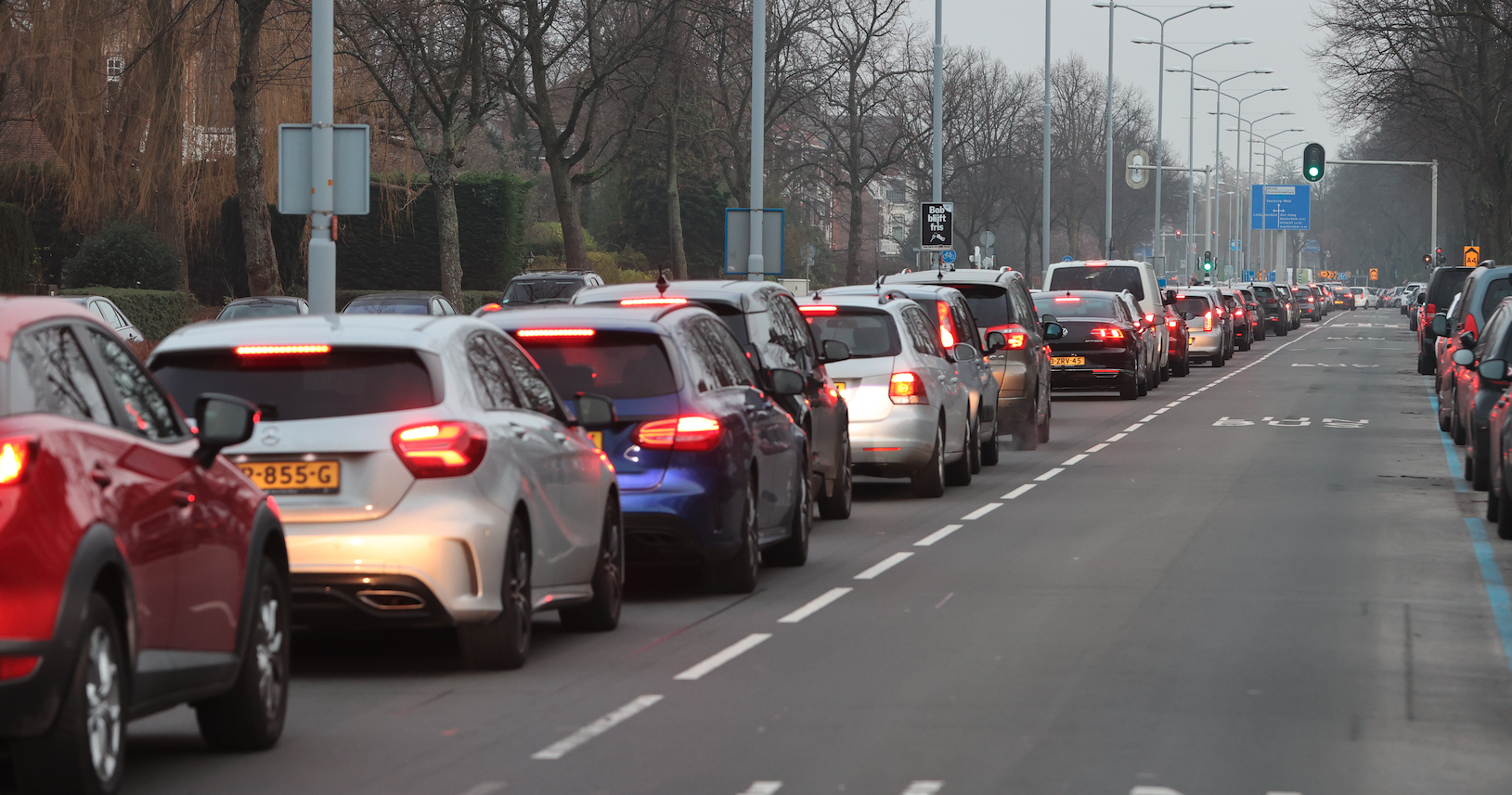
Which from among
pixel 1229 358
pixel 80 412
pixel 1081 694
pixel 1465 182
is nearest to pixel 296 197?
pixel 1081 694

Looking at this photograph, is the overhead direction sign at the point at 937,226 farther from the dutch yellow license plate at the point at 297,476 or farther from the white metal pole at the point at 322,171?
the dutch yellow license plate at the point at 297,476

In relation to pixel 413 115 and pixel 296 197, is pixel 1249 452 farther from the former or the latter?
pixel 413 115

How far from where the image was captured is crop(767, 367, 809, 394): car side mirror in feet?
43.4

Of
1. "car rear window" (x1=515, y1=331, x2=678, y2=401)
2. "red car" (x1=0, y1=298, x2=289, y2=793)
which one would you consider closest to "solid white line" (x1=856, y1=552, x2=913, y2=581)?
"car rear window" (x1=515, y1=331, x2=678, y2=401)

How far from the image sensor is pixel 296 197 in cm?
1900

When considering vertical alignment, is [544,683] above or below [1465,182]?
below

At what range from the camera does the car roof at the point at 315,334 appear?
351 inches

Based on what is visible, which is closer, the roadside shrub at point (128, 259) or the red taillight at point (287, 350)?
the red taillight at point (287, 350)

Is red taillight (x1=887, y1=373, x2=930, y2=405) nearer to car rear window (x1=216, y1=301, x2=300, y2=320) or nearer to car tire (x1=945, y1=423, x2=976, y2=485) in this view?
car tire (x1=945, y1=423, x2=976, y2=485)

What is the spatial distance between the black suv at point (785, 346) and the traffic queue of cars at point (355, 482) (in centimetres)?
3

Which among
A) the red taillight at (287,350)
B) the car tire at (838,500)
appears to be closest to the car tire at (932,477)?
the car tire at (838,500)

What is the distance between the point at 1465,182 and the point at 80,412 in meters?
75.9

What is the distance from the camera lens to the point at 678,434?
37.2 ft

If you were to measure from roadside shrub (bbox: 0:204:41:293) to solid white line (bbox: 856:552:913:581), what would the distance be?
2995 centimetres
